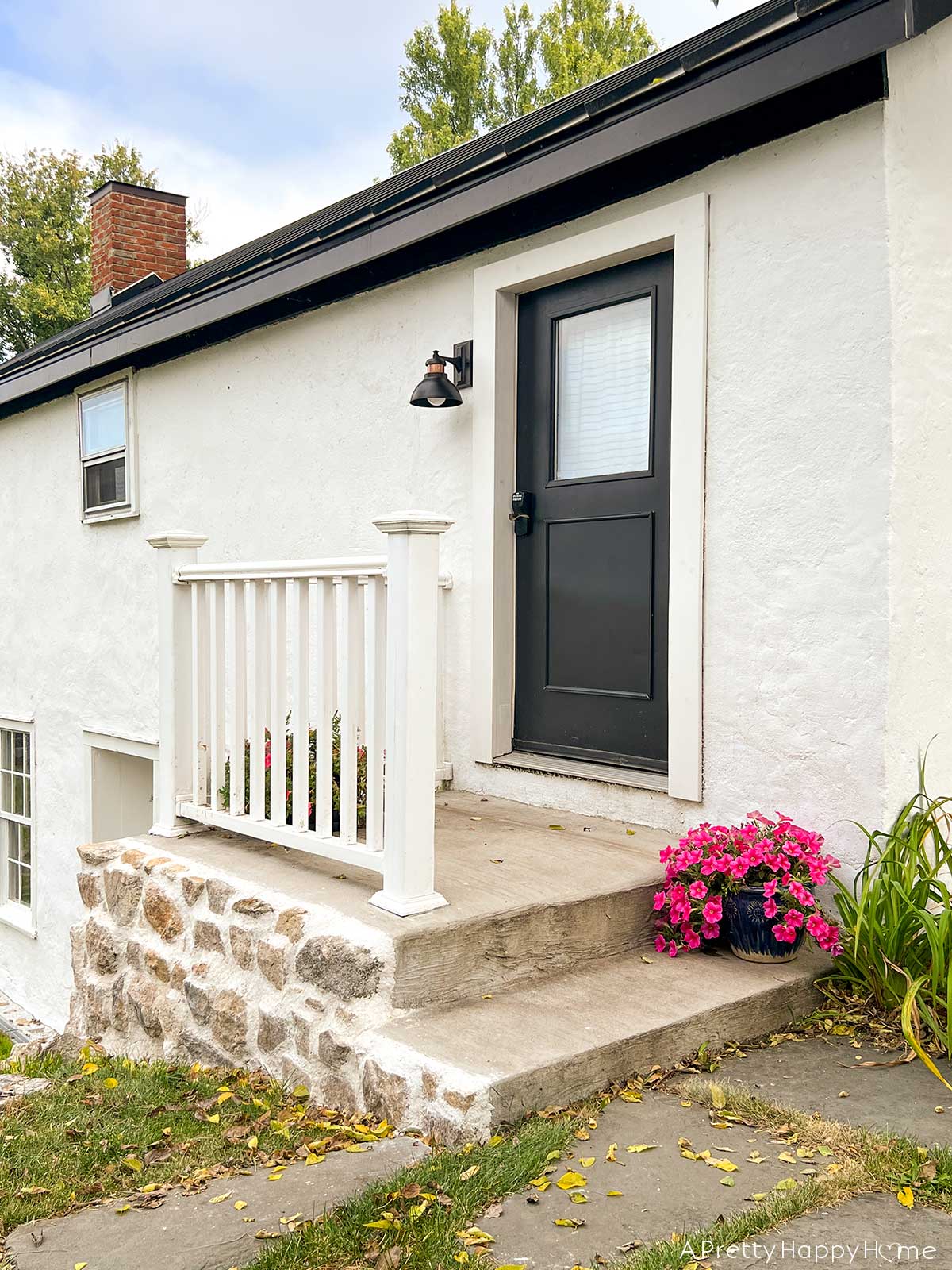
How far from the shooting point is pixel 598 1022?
2820mm

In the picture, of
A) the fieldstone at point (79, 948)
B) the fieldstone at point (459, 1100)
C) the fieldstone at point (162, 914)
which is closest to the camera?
the fieldstone at point (459, 1100)

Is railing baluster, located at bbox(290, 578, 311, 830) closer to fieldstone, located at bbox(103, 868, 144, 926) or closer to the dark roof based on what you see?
fieldstone, located at bbox(103, 868, 144, 926)

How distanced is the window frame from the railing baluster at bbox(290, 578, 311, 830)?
4269mm

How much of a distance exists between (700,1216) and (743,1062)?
83 cm

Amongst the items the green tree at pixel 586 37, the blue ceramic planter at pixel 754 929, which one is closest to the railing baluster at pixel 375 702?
the blue ceramic planter at pixel 754 929

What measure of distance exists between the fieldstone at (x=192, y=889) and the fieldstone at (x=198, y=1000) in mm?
257

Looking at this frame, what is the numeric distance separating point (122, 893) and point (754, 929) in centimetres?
232

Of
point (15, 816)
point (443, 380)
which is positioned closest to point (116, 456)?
point (15, 816)

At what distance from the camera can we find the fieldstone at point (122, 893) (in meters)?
3.92

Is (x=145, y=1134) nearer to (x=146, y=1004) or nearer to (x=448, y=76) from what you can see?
(x=146, y=1004)

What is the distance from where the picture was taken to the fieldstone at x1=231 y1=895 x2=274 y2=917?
3276 millimetres

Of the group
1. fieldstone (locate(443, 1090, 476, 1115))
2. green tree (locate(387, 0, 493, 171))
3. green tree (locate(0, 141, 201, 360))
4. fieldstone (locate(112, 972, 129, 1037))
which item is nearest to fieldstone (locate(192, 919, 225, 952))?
fieldstone (locate(112, 972, 129, 1037))

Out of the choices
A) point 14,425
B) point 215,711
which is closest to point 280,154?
point 14,425

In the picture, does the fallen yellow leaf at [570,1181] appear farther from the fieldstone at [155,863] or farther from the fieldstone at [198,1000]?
the fieldstone at [155,863]
